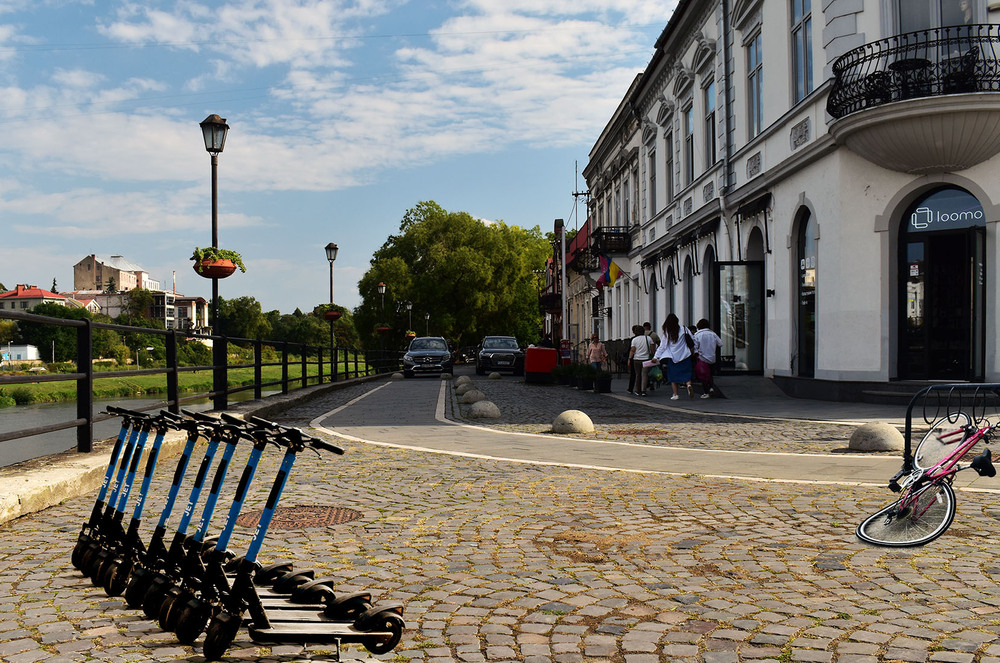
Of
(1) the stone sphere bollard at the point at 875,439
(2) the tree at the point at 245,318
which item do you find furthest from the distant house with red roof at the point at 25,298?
(1) the stone sphere bollard at the point at 875,439

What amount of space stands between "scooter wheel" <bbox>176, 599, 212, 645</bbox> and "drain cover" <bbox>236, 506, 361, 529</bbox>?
2.33 metres

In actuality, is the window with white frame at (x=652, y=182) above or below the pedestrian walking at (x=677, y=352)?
above

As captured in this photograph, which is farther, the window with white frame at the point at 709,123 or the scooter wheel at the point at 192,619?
the window with white frame at the point at 709,123

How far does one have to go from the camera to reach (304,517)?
20.3ft

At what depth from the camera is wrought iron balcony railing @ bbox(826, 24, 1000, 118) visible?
1454 centimetres

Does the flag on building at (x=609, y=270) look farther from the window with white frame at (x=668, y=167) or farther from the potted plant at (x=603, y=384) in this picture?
the potted plant at (x=603, y=384)

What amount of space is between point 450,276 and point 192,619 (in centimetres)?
6618

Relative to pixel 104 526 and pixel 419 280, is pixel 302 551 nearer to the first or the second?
pixel 104 526

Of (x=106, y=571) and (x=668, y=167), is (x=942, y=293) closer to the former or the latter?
(x=106, y=571)

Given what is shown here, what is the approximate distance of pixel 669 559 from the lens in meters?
4.99

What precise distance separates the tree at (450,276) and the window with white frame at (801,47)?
49744 millimetres

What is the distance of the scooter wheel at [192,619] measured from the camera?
11.3 ft

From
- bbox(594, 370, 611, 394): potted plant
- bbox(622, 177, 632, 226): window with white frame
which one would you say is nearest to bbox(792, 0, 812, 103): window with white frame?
bbox(594, 370, 611, 394): potted plant

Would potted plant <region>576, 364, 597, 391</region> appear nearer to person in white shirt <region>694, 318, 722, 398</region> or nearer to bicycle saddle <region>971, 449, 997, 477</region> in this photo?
person in white shirt <region>694, 318, 722, 398</region>
